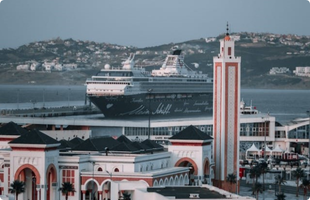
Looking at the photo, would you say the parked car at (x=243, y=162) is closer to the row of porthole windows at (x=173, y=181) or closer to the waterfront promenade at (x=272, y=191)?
the waterfront promenade at (x=272, y=191)

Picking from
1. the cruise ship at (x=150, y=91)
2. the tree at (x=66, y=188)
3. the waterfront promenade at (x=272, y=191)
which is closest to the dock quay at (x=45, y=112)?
the cruise ship at (x=150, y=91)

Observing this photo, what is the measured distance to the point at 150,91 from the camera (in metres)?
93.1

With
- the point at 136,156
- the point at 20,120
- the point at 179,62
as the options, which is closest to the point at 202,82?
the point at 179,62

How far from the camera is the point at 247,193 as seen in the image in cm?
5131

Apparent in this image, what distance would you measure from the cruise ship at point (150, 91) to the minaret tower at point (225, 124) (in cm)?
3896

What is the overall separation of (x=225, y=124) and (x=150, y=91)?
3984 centimetres

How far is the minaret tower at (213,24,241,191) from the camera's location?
5325cm

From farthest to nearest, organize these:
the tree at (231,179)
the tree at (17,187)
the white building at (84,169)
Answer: the tree at (231,179) → the white building at (84,169) → the tree at (17,187)

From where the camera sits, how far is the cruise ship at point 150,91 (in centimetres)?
9538

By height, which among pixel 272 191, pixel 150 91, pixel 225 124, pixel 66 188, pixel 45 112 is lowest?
pixel 272 191

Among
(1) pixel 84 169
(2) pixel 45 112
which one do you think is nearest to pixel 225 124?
(1) pixel 84 169

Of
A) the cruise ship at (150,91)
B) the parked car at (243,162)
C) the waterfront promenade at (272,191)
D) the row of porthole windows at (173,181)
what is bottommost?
the waterfront promenade at (272,191)

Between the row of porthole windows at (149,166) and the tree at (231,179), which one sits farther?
the tree at (231,179)

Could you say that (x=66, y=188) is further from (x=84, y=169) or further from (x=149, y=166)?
(x=149, y=166)
